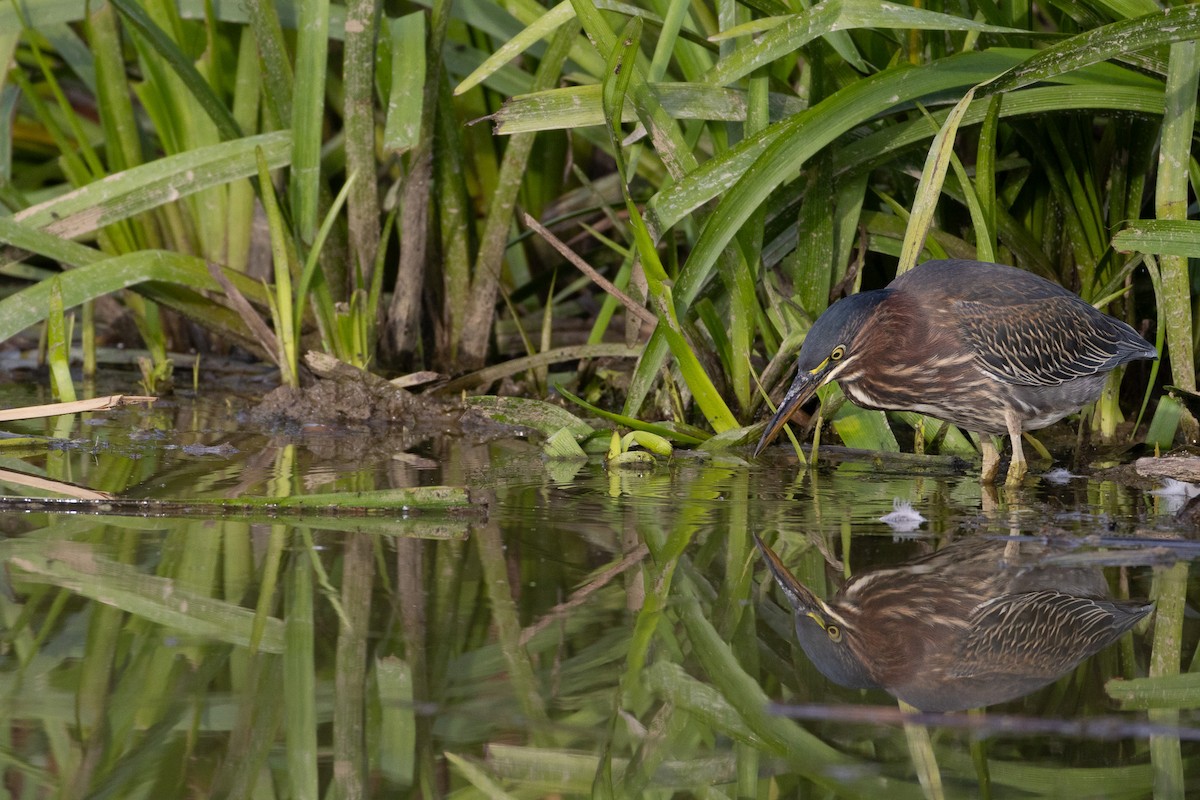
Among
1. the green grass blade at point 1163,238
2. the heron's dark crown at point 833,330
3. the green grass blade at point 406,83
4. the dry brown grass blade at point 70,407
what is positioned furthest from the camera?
the green grass blade at point 406,83

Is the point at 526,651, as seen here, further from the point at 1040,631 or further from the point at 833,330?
the point at 833,330

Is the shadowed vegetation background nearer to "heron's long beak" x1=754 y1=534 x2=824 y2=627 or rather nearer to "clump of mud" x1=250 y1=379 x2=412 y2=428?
"clump of mud" x1=250 y1=379 x2=412 y2=428

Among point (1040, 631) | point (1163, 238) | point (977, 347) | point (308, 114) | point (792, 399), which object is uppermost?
point (308, 114)

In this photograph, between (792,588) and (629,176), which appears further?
(629,176)

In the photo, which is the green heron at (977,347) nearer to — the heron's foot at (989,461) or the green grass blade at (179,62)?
the heron's foot at (989,461)

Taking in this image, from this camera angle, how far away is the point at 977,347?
439 centimetres

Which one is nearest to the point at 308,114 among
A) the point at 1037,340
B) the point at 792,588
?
the point at 1037,340

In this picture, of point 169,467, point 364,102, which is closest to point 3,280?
point 364,102

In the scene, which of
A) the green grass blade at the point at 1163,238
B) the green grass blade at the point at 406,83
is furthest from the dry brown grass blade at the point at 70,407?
the green grass blade at the point at 1163,238

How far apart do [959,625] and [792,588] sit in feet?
1.22

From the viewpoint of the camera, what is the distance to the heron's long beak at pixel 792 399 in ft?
13.6

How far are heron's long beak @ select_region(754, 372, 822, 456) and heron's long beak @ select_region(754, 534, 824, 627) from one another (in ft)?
3.64

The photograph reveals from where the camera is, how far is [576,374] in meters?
5.55

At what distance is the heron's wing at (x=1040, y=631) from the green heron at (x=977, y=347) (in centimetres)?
169
